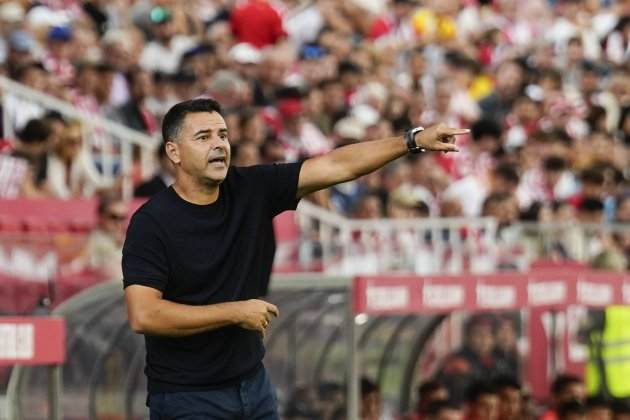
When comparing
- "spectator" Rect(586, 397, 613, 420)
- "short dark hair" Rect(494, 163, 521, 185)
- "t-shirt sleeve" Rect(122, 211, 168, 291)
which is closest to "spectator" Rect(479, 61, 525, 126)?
"short dark hair" Rect(494, 163, 521, 185)

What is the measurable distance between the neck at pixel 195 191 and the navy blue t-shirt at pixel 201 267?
2cm

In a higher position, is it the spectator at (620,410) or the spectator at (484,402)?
the spectator at (484,402)

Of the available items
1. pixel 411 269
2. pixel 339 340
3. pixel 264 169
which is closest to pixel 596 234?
pixel 411 269

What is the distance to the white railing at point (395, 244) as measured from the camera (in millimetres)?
11516

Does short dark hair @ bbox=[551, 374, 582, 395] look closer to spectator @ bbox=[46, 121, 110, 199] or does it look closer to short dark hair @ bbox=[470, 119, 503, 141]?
spectator @ bbox=[46, 121, 110, 199]

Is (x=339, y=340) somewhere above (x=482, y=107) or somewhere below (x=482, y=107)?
below

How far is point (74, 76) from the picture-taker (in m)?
14.7

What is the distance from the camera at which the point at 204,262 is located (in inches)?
278

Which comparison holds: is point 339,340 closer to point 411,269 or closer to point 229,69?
point 411,269

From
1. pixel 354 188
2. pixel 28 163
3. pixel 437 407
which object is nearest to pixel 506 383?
pixel 437 407

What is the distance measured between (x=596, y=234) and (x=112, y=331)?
5561 millimetres

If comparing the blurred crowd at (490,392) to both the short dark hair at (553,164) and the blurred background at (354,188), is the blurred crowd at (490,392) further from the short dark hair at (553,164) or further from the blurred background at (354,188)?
the short dark hair at (553,164)

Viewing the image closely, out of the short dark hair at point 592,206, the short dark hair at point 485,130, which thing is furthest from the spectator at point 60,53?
the short dark hair at point 592,206

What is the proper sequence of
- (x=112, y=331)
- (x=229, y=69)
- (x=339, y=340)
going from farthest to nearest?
(x=229, y=69)
(x=339, y=340)
(x=112, y=331)
